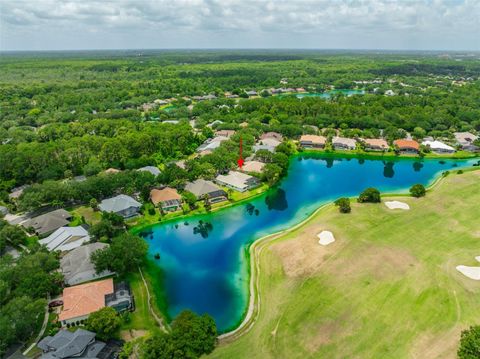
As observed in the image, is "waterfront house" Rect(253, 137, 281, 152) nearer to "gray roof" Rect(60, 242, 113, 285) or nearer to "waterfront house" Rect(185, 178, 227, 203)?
"waterfront house" Rect(185, 178, 227, 203)

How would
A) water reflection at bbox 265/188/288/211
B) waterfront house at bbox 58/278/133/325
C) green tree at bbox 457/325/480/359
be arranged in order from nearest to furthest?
green tree at bbox 457/325/480/359
waterfront house at bbox 58/278/133/325
water reflection at bbox 265/188/288/211

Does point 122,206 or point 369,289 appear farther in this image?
point 122,206

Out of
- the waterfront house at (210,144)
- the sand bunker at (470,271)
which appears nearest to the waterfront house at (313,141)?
the waterfront house at (210,144)

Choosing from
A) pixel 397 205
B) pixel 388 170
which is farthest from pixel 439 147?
pixel 397 205

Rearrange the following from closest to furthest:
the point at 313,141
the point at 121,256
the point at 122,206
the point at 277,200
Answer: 1. the point at 121,256
2. the point at 122,206
3. the point at 277,200
4. the point at 313,141

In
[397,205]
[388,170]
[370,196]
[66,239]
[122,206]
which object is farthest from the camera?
[388,170]

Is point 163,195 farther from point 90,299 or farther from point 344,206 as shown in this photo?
point 344,206

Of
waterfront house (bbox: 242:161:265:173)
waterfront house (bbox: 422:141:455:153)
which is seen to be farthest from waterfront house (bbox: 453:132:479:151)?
waterfront house (bbox: 242:161:265:173)
